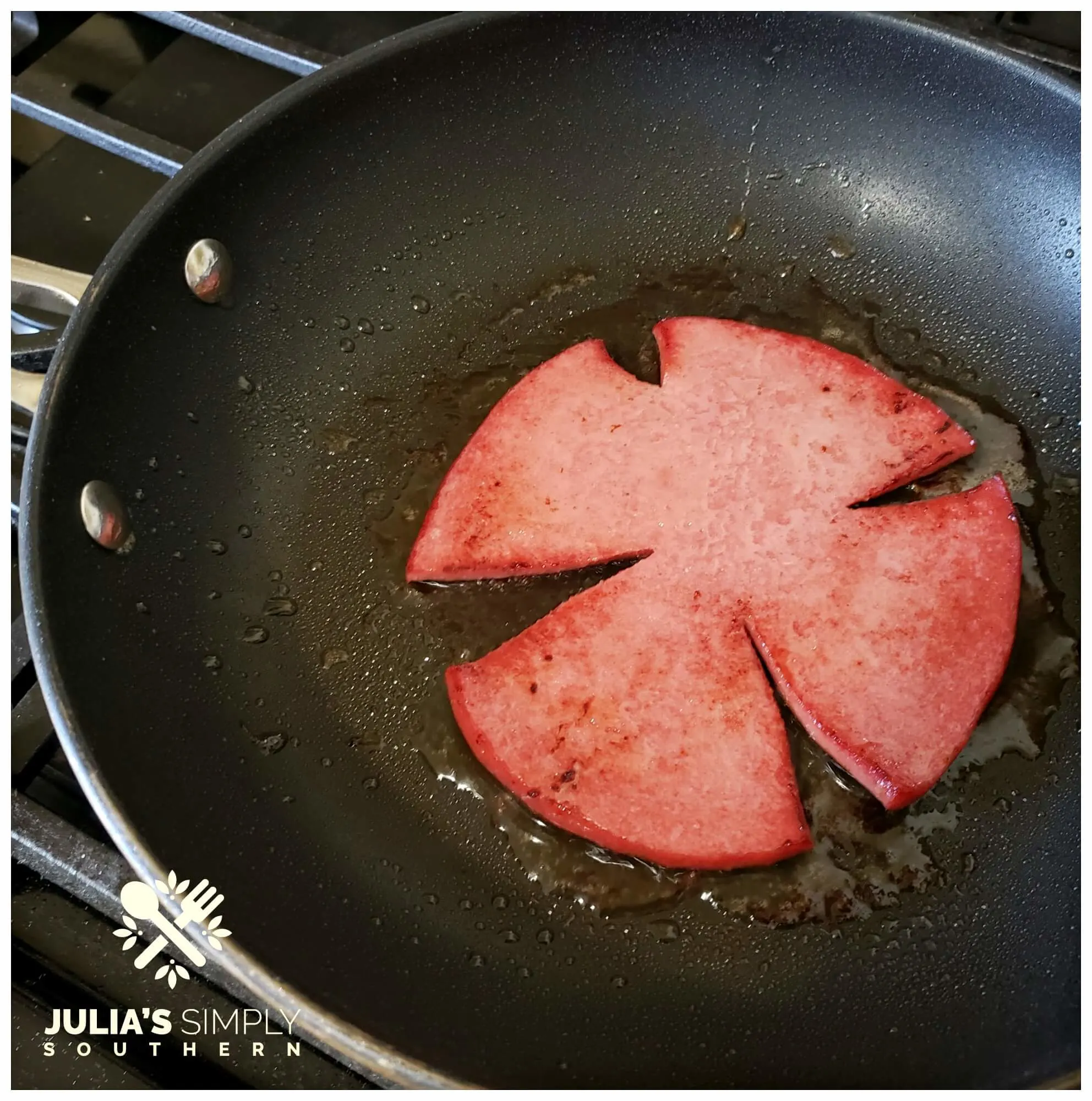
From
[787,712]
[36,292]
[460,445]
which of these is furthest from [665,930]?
[36,292]

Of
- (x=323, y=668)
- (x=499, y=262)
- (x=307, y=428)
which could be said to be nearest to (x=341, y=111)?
(x=499, y=262)

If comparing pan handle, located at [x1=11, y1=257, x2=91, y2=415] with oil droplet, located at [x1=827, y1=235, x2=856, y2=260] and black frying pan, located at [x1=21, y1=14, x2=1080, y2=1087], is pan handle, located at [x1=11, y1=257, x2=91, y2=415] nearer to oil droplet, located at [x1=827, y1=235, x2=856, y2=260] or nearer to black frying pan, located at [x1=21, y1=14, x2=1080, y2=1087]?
black frying pan, located at [x1=21, y1=14, x2=1080, y2=1087]

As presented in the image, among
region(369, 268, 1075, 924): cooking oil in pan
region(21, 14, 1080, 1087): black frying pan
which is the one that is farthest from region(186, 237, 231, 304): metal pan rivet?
region(369, 268, 1075, 924): cooking oil in pan

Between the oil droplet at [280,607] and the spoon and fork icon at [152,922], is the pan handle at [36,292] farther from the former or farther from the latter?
the spoon and fork icon at [152,922]

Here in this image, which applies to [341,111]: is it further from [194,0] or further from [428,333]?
[194,0]

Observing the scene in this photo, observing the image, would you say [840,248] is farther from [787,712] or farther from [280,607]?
[280,607]

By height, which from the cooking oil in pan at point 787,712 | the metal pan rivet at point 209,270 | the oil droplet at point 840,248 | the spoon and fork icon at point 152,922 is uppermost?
the oil droplet at point 840,248

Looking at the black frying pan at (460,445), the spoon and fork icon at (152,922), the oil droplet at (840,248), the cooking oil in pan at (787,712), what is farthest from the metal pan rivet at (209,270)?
the oil droplet at (840,248)
